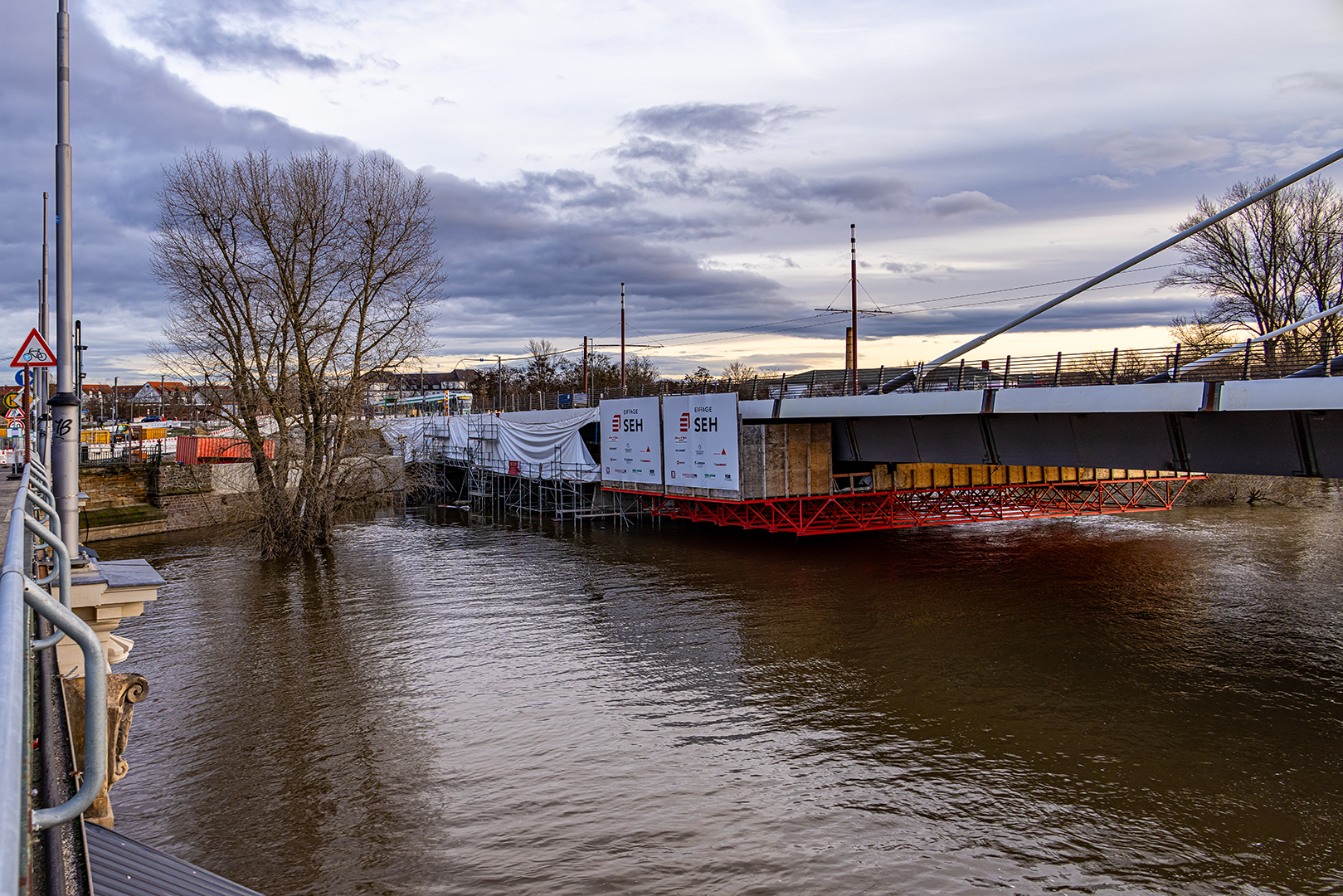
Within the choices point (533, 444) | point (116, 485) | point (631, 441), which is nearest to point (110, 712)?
point (631, 441)

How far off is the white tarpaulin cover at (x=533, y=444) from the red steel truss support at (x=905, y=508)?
5.26 meters

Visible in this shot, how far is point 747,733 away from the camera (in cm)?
1270

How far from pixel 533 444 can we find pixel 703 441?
1300 cm

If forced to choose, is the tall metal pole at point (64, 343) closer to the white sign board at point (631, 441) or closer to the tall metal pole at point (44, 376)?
the tall metal pole at point (44, 376)

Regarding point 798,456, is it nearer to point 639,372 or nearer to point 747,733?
point 747,733

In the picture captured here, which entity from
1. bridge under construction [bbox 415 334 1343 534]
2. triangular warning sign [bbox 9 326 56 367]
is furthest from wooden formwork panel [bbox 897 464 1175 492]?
triangular warning sign [bbox 9 326 56 367]

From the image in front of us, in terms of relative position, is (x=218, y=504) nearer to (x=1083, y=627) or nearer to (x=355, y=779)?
(x=355, y=779)

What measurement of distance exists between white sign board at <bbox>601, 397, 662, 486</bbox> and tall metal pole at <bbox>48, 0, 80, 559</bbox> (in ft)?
75.2

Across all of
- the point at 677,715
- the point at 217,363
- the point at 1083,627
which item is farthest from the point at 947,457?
the point at 217,363

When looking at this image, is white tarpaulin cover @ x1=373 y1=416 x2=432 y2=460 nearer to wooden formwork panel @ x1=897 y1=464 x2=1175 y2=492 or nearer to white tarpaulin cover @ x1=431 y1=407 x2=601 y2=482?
white tarpaulin cover @ x1=431 y1=407 x2=601 y2=482

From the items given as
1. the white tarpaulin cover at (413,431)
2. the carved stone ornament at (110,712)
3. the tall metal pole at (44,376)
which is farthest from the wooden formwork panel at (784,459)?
the white tarpaulin cover at (413,431)

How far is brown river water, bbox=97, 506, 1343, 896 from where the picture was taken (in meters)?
9.19

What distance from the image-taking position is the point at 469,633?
17.9 metres

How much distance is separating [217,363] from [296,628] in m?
13.8
